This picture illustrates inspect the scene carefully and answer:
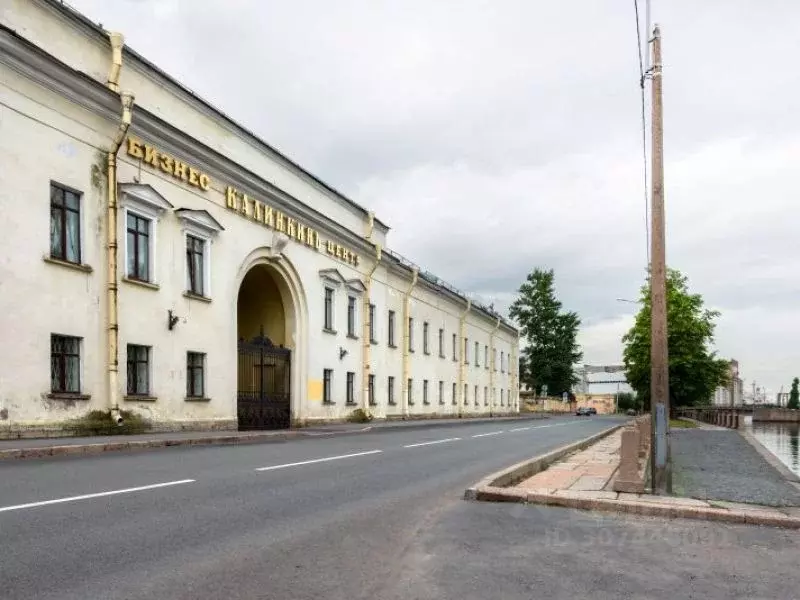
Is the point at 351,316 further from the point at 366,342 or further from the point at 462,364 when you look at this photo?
the point at 462,364

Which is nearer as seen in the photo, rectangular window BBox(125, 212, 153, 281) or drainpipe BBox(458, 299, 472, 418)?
rectangular window BBox(125, 212, 153, 281)

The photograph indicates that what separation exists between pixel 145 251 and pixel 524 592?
16903 millimetres

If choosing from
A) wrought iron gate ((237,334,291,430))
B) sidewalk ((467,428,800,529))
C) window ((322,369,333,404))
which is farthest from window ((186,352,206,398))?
sidewalk ((467,428,800,529))

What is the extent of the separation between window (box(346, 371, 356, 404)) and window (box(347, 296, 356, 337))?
177 cm

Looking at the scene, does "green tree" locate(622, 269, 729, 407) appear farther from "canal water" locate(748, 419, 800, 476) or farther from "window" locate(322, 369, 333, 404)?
"window" locate(322, 369, 333, 404)


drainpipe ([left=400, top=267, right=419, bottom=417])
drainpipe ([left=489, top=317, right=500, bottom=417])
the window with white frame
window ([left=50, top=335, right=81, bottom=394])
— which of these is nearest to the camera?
window ([left=50, top=335, right=81, bottom=394])

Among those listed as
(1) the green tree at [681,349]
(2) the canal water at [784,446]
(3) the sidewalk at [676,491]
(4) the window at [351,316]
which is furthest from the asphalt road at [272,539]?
(1) the green tree at [681,349]

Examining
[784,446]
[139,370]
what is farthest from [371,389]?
[784,446]

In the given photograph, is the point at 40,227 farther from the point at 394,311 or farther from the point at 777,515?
the point at 394,311

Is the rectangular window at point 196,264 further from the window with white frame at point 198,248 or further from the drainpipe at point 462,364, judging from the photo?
the drainpipe at point 462,364

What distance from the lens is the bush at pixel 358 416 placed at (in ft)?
103

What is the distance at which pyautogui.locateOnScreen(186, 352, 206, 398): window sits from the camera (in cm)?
2108

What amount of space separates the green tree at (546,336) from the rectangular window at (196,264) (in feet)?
203

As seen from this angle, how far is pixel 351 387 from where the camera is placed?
3219cm
